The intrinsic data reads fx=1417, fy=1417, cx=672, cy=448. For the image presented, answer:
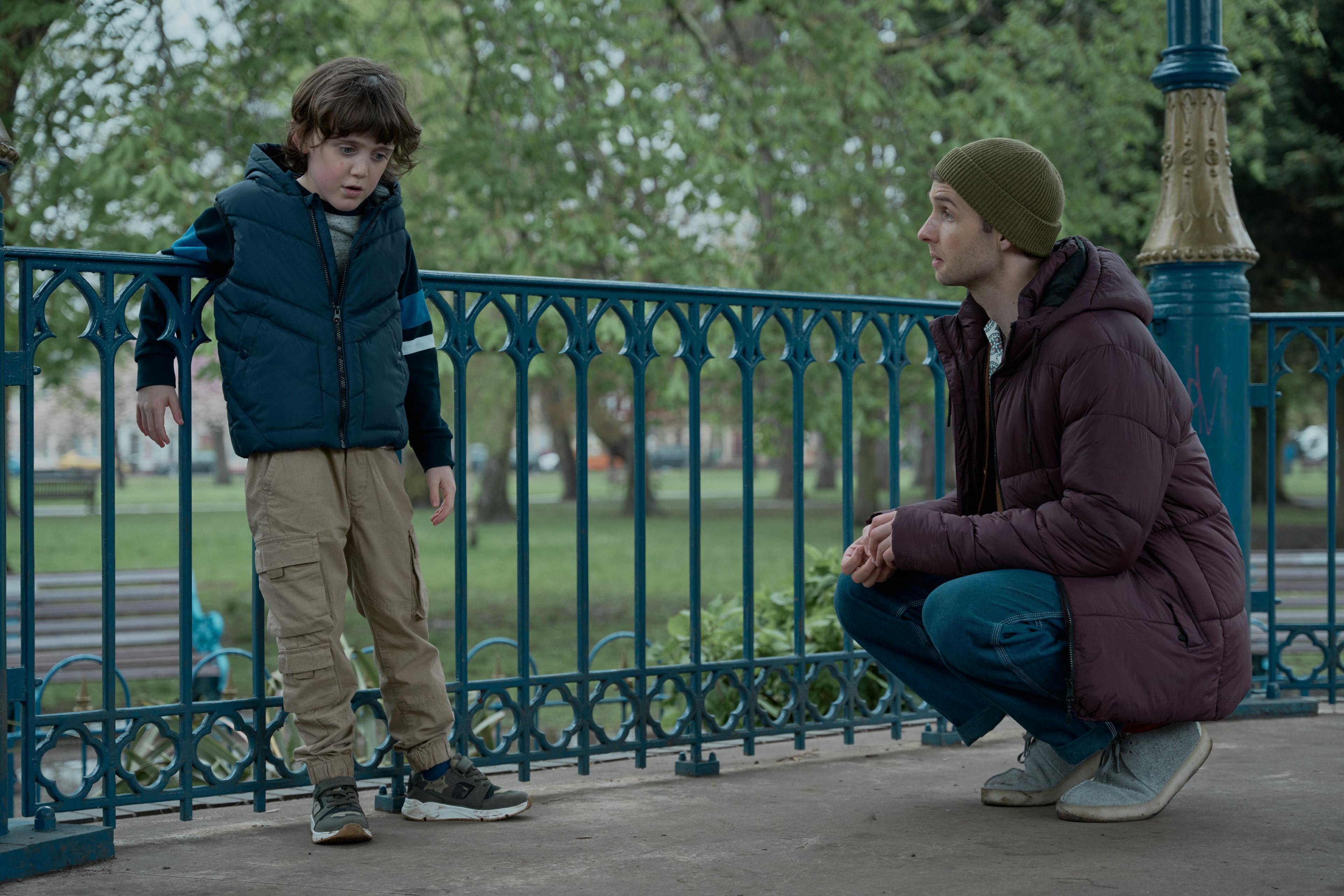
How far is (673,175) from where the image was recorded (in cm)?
1051

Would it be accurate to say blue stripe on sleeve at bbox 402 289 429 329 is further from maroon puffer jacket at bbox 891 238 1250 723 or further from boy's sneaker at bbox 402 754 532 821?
maroon puffer jacket at bbox 891 238 1250 723

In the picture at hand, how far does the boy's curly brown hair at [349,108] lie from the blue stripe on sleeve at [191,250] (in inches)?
11.4

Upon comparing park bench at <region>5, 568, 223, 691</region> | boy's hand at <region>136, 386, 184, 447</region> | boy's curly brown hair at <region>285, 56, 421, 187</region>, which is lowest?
park bench at <region>5, 568, 223, 691</region>

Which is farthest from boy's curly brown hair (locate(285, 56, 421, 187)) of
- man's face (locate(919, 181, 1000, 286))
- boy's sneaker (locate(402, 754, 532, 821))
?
boy's sneaker (locate(402, 754, 532, 821))

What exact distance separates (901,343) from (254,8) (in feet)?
20.4

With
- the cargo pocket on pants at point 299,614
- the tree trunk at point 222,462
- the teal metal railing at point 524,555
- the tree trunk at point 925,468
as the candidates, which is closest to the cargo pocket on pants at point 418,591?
the teal metal railing at point 524,555

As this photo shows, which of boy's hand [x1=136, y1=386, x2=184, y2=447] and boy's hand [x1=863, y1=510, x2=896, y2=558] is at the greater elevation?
boy's hand [x1=136, y1=386, x2=184, y2=447]

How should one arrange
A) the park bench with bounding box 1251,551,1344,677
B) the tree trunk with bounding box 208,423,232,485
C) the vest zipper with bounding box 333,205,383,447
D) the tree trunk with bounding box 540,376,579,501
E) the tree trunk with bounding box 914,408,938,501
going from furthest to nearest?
the tree trunk with bounding box 208,423,232,485
the tree trunk with bounding box 914,408,938,501
the tree trunk with bounding box 540,376,579,501
the park bench with bounding box 1251,551,1344,677
the vest zipper with bounding box 333,205,383,447

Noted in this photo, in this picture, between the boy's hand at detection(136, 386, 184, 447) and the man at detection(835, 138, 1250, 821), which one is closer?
the man at detection(835, 138, 1250, 821)

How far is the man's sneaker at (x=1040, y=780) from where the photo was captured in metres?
3.49

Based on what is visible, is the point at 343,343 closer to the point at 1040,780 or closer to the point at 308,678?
the point at 308,678

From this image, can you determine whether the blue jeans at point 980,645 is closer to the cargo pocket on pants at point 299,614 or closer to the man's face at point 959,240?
the man's face at point 959,240

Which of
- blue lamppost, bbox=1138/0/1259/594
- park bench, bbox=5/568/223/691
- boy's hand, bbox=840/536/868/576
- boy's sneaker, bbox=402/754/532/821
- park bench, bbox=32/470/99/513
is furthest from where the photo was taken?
park bench, bbox=32/470/99/513

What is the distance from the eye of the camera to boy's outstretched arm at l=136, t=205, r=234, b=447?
126 inches
